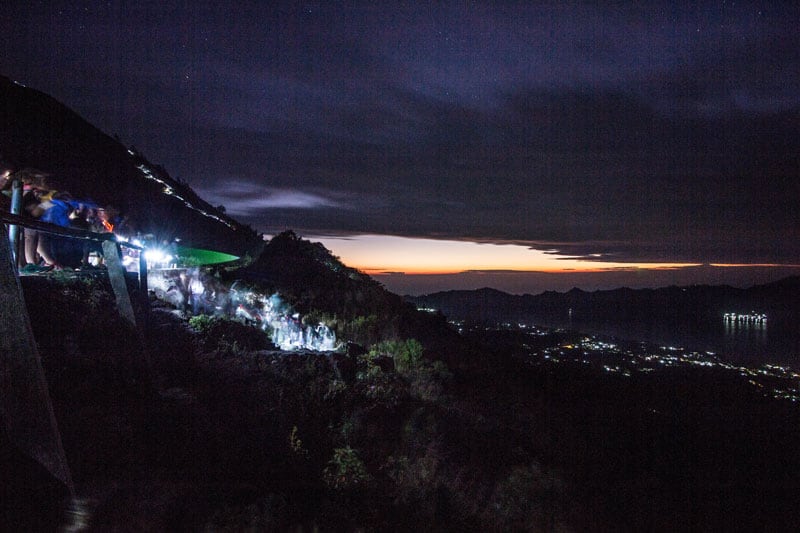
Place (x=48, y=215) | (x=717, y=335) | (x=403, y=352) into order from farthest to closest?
(x=717, y=335)
(x=403, y=352)
(x=48, y=215)

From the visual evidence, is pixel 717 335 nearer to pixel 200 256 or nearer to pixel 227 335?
pixel 200 256

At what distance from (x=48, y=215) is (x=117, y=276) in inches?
195

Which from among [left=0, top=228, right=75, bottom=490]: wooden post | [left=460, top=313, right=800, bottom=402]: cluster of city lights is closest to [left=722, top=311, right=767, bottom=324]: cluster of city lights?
[left=460, top=313, right=800, bottom=402]: cluster of city lights

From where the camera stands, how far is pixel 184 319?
8781 mm

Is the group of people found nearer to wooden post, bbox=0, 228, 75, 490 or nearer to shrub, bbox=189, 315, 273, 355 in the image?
shrub, bbox=189, 315, 273, 355

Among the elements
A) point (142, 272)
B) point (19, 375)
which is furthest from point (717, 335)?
point (19, 375)

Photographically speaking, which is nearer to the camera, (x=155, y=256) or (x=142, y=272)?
(x=142, y=272)

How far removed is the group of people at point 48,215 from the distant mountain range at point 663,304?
114 meters

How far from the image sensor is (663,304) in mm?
152375

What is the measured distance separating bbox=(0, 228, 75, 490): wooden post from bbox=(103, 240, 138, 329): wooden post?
201cm

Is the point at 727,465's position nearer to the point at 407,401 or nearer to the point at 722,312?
the point at 407,401

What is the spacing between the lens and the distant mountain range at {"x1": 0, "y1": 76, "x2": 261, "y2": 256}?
685cm

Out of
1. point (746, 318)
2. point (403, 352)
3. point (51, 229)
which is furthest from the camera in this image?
point (746, 318)

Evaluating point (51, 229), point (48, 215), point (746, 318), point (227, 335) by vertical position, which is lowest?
point (746, 318)
